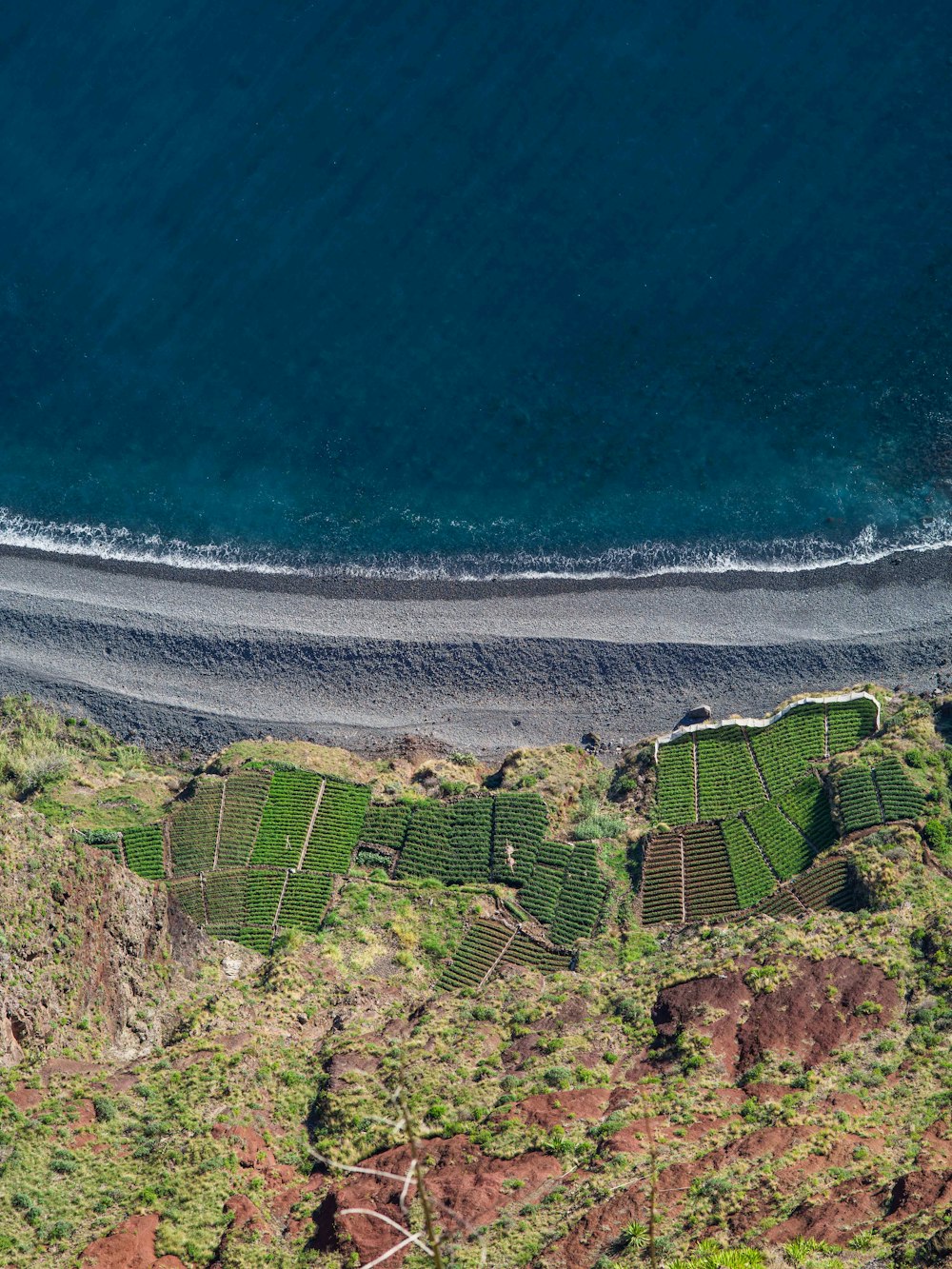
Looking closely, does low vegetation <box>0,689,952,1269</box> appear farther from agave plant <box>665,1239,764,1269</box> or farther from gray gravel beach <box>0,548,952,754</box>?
gray gravel beach <box>0,548,952,754</box>

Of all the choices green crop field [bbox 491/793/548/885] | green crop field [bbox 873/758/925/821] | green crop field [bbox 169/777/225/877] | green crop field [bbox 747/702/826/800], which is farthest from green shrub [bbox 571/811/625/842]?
green crop field [bbox 169/777/225/877]

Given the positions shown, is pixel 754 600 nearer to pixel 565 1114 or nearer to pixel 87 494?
pixel 565 1114

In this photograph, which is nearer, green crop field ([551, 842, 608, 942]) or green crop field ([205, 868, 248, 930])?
green crop field ([551, 842, 608, 942])

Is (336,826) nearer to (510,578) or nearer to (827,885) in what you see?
(510,578)

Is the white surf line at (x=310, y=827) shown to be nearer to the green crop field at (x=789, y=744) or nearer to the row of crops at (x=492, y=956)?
the row of crops at (x=492, y=956)

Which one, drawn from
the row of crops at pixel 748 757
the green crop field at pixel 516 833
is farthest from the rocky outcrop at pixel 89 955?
the row of crops at pixel 748 757

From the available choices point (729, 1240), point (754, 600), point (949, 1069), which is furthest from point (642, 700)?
point (729, 1240)
